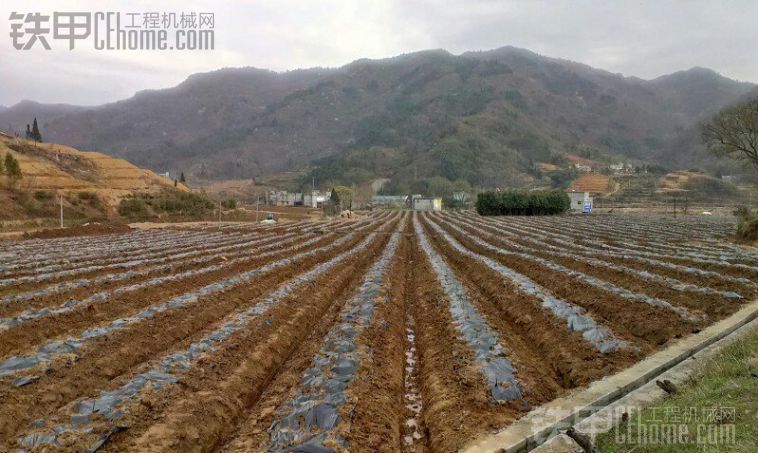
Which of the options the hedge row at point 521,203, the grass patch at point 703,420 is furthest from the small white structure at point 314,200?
the grass patch at point 703,420

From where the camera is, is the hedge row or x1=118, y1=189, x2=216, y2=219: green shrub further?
the hedge row

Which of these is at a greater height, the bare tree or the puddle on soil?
the bare tree

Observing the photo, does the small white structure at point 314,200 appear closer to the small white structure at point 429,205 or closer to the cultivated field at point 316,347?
the small white structure at point 429,205

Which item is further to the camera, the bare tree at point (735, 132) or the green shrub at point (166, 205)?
the green shrub at point (166, 205)

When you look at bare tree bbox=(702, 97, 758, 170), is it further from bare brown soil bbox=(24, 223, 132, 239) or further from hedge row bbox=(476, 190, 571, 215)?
bare brown soil bbox=(24, 223, 132, 239)

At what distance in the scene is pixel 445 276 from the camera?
15.4 metres

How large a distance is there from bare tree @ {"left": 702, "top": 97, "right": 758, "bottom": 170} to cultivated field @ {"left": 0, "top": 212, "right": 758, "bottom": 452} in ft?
72.2

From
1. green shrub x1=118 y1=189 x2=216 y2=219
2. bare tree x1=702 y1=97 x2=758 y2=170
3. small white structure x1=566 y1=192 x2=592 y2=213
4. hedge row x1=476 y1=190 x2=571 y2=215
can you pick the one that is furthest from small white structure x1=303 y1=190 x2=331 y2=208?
bare tree x1=702 y1=97 x2=758 y2=170

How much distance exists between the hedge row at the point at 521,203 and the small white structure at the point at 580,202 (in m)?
5.98

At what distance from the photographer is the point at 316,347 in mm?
8227

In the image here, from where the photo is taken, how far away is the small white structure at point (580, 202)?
76694 millimetres

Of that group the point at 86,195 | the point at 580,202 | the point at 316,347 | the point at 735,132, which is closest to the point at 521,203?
the point at 580,202

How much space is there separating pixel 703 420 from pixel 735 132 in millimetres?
38625

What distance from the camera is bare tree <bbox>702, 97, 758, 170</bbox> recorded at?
33188mm
